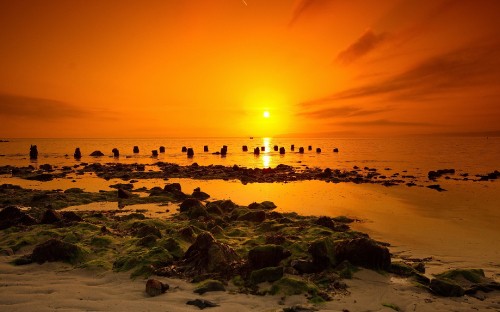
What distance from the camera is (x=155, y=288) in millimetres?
7500

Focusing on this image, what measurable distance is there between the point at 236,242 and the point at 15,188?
1994cm

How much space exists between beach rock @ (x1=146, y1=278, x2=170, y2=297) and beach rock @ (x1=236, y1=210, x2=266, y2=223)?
7554 mm

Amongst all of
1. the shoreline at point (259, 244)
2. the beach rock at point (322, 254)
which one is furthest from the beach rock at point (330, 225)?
the beach rock at point (322, 254)

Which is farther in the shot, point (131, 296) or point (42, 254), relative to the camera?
point (42, 254)

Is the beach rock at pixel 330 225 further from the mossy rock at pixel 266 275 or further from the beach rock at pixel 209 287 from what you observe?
the beach rock at pixel 209 287

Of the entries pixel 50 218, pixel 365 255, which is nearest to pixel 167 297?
pixel 365 255

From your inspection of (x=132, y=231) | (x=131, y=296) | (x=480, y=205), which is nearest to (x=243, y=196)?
(x=132, y=231)

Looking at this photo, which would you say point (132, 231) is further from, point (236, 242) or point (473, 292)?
point (473, 292)

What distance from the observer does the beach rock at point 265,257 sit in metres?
8.95

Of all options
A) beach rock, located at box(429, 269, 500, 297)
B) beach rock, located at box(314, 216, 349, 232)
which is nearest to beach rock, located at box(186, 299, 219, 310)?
beach rock, located at box(429, 269, 500, 297)

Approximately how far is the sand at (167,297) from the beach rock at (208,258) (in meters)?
0.81

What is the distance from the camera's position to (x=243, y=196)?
23.1 m

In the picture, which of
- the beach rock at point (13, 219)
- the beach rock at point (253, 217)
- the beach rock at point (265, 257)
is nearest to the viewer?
the beach rock at point (265, 257)

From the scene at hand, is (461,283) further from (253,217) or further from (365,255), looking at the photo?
(253,217)
